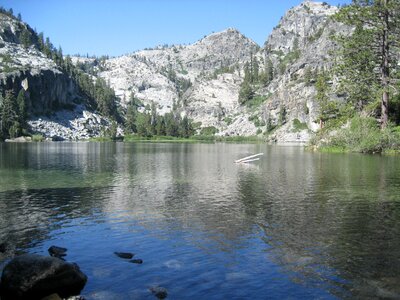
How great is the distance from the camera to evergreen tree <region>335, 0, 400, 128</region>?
3354 inches

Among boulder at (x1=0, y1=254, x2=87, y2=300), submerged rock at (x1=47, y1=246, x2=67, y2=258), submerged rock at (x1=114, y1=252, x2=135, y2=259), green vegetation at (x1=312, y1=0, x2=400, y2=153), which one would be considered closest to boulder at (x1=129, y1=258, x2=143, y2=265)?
submerged rock at (x1=114, y1=252, x2=135, y2=259)

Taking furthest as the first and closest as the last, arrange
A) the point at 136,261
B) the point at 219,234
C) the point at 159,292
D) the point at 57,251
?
the point at 219,234, the point at 57,251, the point at 136,261, the point at 159,292

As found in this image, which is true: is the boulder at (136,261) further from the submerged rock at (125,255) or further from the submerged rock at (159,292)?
the submerged rock at (159,292)

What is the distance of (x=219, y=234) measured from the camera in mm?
23266

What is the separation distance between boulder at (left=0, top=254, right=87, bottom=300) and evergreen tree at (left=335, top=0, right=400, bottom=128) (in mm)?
85444

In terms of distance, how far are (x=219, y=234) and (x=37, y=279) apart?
1147cm

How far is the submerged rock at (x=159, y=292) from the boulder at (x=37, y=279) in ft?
9.68

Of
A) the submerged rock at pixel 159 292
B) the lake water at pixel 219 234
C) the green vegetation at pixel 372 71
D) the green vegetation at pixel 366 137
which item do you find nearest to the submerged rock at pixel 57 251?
the lake water at pixel 219 234

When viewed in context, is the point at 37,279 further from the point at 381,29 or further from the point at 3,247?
the point at 381,29

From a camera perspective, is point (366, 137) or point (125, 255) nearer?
point (125, 255)

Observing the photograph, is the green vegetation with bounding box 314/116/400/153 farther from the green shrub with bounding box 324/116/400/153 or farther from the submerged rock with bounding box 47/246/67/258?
the submerged rock with bounding box 47/246/67/258

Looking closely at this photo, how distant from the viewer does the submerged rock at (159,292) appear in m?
14.7

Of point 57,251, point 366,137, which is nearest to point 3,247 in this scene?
point 57,251

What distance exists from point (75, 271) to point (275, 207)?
1882cm
